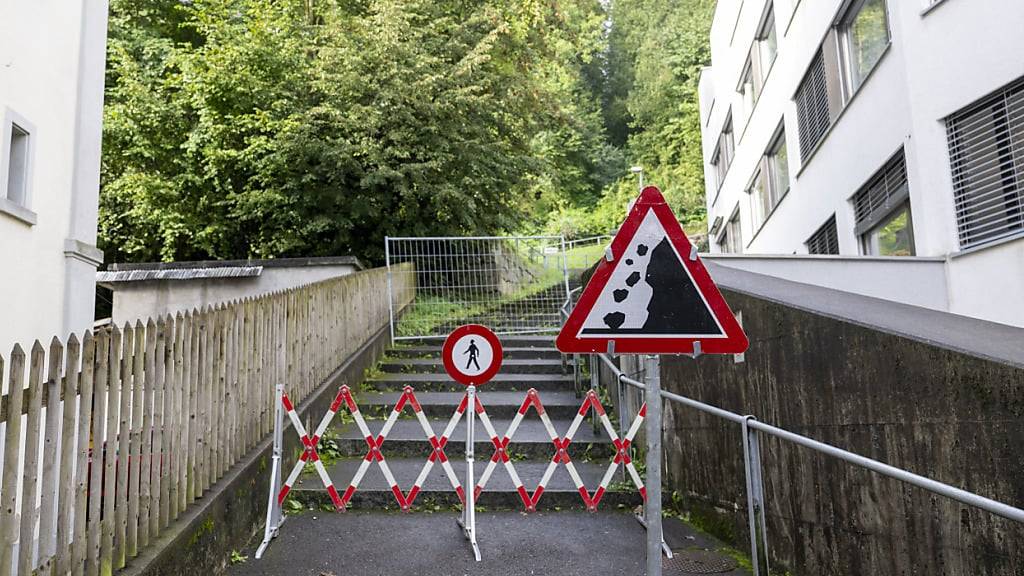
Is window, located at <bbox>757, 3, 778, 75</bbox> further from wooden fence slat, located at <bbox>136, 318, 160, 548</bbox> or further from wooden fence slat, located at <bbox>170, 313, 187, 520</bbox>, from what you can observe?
wooden fence slat, located at <bbox>136, 318, 160, 548</bbox>

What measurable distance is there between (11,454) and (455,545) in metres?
2.93

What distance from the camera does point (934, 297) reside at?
322 inches

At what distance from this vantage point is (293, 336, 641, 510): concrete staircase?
5.74 metres

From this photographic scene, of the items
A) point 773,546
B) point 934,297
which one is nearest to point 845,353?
point 773,546

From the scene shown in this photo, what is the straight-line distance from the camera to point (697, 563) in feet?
14.8

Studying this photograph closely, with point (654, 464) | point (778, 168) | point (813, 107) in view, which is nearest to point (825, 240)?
point (813, 107)

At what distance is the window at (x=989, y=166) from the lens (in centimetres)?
702

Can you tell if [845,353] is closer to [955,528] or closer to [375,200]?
[955,528]

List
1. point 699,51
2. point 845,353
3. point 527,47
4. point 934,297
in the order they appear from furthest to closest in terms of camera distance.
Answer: point 699,51 < point 527,47 < point 934,297 < point 845,353

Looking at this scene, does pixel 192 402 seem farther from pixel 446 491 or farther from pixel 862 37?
pixel 862 37

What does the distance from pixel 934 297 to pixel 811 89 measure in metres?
6.49

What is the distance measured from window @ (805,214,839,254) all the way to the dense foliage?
654 cm

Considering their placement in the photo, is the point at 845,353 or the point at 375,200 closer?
the point at 845,353

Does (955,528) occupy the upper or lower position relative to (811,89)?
lower
